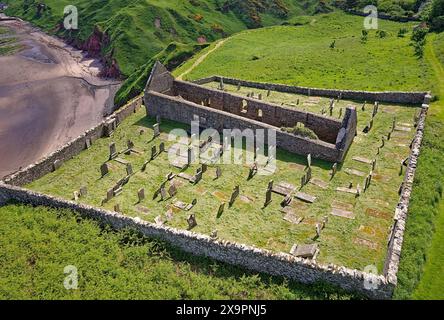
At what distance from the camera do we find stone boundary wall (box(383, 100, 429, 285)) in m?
15.2

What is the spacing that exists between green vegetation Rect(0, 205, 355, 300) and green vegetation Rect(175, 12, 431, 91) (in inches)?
1030

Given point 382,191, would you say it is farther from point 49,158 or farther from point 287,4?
point 287,4

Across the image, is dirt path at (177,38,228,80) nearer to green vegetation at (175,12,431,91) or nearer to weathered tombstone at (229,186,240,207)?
green vegetation at (175,12,431,91)

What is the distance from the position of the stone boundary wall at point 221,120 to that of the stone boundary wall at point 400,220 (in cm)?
414

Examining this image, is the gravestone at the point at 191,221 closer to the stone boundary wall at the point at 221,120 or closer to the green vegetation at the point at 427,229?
the green vegetation at the point at 427,229

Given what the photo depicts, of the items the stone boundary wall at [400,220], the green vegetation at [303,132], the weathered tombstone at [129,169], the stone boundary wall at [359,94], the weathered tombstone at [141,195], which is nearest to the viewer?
the stone boundary wall at [400,220]

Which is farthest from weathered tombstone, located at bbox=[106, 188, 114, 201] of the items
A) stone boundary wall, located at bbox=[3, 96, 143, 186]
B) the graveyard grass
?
stone boundary wall, located at bbox=[3, 96, 143, 186]

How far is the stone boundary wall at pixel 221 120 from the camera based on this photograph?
989 inches

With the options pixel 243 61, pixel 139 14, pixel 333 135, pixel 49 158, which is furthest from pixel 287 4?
pixel 49 158

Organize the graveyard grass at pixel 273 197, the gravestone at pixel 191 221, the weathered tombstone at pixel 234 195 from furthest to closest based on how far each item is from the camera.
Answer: the weathered tombstone at pixel 234 195 → the gravestone at pixel 191 221 → the graveyard grass at pixel 273 197

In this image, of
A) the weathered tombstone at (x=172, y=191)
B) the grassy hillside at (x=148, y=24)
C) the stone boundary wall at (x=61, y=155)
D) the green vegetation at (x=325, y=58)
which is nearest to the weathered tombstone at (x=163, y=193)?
the weathered tombstone at (x=172, y=191)

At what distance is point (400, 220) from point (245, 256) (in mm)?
7060

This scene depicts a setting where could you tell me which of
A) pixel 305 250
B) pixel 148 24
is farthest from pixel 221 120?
pixel 148 24

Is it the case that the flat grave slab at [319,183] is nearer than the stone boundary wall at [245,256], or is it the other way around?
the stone boundary wall at [245,256]
